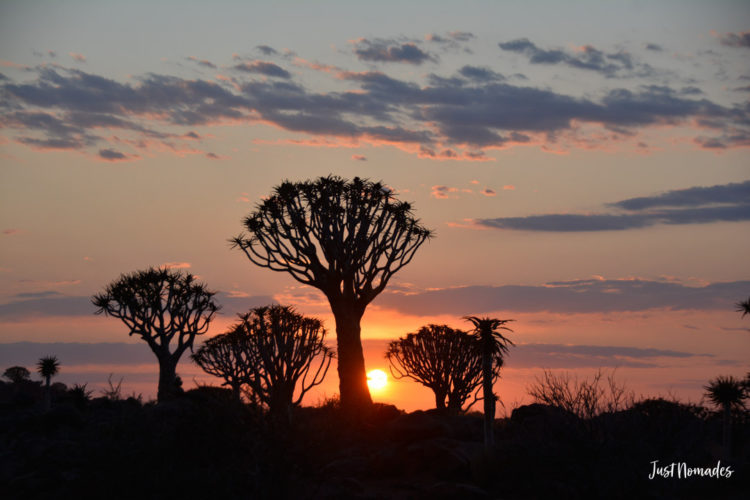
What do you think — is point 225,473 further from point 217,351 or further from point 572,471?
point 217,351

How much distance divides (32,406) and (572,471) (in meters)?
24.6

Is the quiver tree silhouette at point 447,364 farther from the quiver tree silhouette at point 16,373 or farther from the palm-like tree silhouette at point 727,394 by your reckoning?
the quiver tree silhouette at point 16,373

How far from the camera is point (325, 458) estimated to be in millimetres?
17969

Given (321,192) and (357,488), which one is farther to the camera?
(321,192)

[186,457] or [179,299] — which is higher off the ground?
[179,299]

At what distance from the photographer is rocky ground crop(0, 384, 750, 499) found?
16.4 meters

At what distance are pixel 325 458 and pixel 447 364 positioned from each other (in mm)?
20439

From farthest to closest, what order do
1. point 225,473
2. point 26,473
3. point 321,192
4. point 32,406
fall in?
Result: point 32,406, point 321,192, point 26,473, point 225,473

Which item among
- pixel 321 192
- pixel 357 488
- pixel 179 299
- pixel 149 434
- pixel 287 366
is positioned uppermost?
pixel 321 192

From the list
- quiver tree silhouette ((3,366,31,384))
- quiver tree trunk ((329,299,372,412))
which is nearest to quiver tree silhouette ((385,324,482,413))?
quiver tree trunk ((329,299,372,412))

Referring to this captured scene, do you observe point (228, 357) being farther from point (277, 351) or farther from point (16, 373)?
point (16, 373)

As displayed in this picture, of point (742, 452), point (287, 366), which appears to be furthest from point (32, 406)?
point (742, 452)

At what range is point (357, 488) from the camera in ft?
63.0

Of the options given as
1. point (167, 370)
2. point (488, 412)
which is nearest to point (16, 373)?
point (167, 370)
